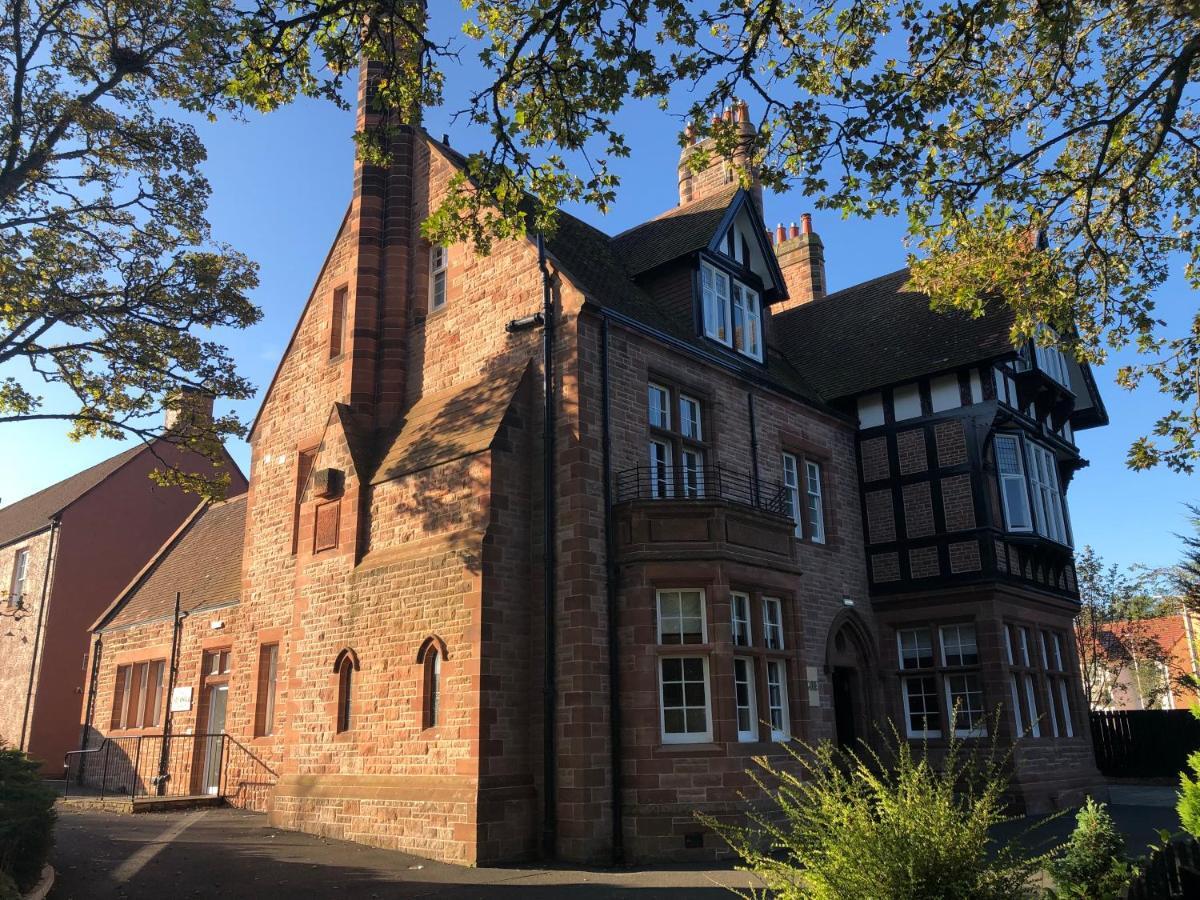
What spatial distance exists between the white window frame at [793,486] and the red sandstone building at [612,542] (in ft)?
0.30

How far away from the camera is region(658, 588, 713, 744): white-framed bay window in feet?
43.3

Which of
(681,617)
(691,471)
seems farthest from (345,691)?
(691,471)

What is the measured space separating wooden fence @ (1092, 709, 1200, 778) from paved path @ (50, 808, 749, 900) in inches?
777

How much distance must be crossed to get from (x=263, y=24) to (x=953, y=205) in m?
7.59

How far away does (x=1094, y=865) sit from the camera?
284 inches

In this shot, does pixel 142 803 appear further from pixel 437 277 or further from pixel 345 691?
pixel 437 277

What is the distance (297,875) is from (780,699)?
7529 millimetres

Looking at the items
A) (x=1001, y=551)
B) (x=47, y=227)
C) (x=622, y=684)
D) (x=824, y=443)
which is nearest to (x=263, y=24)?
(x=47, y=227)

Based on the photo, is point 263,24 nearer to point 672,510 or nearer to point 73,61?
point 73,61

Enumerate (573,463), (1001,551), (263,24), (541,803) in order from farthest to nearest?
(1001,551) → (573,463) → (541,803) → (263,24)

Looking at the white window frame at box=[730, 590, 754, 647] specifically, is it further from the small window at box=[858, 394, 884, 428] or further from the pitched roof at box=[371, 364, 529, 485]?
the small window at box=[858, 394, 884, 428]

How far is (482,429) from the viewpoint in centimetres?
1398

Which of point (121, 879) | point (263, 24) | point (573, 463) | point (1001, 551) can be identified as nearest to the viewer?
point (263, 24)

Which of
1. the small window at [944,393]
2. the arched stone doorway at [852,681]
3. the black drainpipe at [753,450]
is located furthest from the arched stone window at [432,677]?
the small window at [944,393]
